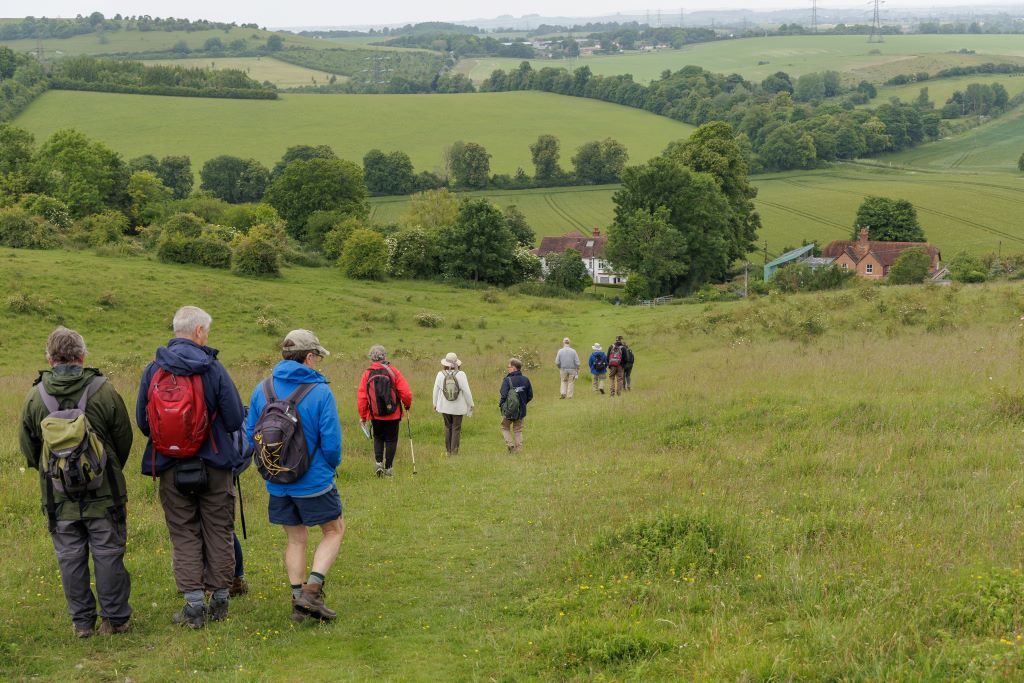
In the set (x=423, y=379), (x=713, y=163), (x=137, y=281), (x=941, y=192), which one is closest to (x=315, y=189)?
(x=713, y=163)

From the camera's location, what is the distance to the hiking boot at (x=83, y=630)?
716 cm

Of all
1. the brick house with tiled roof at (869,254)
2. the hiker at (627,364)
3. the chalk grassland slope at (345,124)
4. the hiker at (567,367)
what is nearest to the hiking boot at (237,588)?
the hiker at (567,367)

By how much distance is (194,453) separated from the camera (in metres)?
7.28

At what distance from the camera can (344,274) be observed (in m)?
61.7

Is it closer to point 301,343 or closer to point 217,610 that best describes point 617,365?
point 301,343

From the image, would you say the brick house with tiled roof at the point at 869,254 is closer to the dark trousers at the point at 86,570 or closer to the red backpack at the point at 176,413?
the red backpack at the point at 176,413

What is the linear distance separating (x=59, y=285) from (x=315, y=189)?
137ft

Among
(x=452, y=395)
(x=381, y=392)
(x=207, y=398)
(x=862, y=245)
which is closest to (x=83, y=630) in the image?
(x=207, y=398)

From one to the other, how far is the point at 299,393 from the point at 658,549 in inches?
126

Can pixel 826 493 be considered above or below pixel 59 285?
above

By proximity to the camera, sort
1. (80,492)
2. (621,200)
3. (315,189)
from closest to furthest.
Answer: (80,492) < (621,200) < (315,189)

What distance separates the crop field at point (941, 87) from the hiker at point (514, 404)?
164307 millimetres

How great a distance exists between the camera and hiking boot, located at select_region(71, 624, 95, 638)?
7.16 metres

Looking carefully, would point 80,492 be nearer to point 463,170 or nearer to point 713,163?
point 713,163
